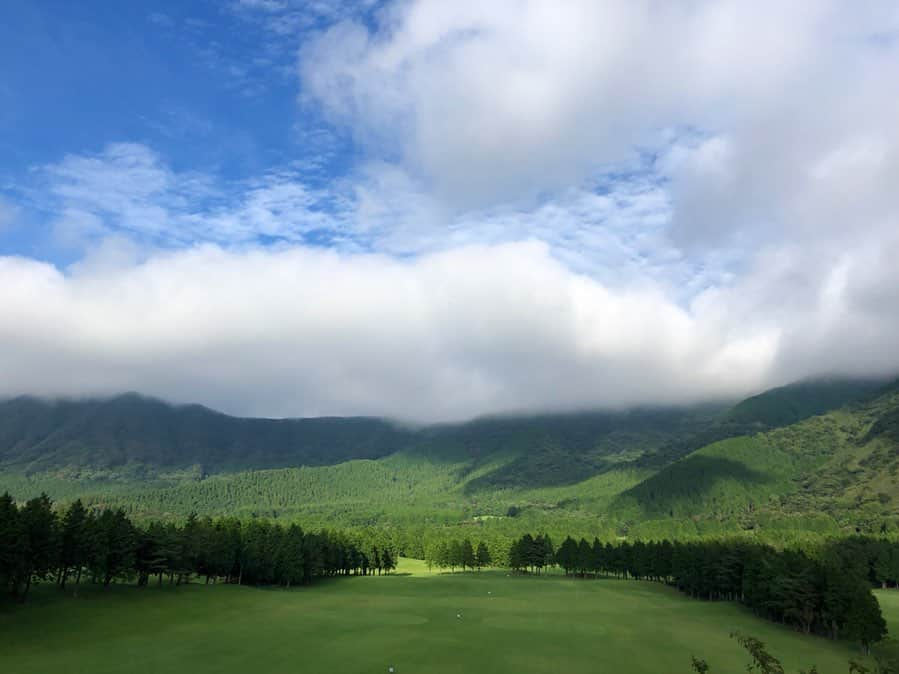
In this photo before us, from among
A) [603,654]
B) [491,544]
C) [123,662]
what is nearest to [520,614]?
[603,654]

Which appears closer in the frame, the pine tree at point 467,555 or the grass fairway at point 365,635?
the grass fairway at point 365,635

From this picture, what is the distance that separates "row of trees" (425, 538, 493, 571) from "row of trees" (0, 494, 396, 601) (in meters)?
26.8

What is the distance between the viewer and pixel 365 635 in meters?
72.4

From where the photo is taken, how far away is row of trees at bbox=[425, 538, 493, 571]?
170375 mm

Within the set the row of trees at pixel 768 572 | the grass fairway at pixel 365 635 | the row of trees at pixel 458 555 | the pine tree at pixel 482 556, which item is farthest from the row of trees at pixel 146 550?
the row of trees at pixel 768 572

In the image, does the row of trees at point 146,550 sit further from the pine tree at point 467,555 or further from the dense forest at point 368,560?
the pine tree at point 467,555

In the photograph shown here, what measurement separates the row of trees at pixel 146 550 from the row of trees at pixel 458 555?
88.0 feet

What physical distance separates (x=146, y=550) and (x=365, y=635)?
43.9 m

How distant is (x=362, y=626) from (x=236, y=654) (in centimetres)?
2075

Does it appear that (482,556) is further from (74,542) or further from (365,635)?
(74,542)

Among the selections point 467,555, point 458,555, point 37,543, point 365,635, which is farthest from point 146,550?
point 467,555

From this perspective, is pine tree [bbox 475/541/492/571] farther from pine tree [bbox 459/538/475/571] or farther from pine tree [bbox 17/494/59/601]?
pine tree [bbox 17/494/59/601]

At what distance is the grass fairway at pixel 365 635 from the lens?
193 ft

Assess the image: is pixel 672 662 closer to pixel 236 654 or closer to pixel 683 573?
pixel 236 654
